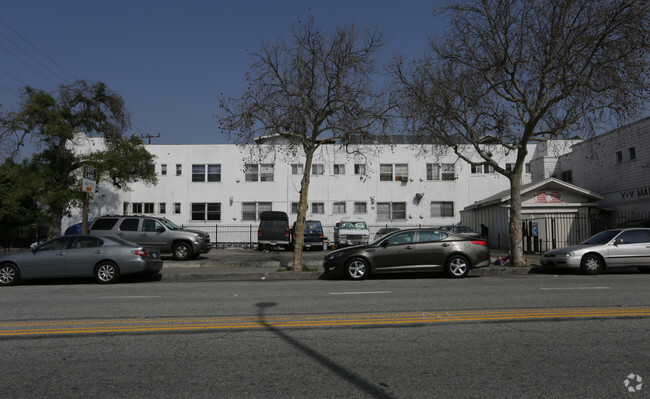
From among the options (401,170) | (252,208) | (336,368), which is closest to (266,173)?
(252,208)

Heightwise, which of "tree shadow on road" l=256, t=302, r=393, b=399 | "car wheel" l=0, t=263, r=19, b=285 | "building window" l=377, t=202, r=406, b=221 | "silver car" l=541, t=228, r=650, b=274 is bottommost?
"tree shadow on road" l=256, t=302, r=393, b=399

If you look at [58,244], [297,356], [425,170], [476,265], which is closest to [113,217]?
[58,244]

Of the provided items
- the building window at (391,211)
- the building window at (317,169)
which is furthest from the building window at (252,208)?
the building window at (391,211)

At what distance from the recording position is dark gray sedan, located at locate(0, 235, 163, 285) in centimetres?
1345

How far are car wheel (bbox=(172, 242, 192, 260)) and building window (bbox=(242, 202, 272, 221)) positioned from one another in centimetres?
1500

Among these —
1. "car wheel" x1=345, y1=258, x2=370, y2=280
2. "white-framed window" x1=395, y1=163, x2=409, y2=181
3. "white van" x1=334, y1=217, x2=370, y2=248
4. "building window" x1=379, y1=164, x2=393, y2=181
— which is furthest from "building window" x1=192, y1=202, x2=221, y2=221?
"car wheel" x1=345, y1=258, x2=370, y2=280

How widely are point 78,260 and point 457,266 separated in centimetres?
1086

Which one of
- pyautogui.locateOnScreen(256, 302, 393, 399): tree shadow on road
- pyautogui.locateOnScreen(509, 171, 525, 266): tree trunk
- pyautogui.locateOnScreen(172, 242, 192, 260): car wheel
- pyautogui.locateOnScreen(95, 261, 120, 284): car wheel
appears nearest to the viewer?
pyautogui.locateOnScreen(256, 302, 393, 399): tree shadow on road

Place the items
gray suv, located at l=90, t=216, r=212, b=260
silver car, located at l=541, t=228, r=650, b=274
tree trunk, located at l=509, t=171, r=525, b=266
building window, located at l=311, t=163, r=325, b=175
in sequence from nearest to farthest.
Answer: silver car, located at l=541, t=228, r=650, b=274 < tree trunk, located at l=509, t=171, r=525, b=266 < gray suv, located at l=90, t=216, r=212, b=260 < building window, located at l=311, t=163, r=325, b=175

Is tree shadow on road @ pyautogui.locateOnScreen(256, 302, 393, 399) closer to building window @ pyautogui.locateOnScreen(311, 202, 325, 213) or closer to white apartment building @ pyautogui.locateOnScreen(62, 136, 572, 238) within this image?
building window @ pyautogui.locateOnScreen(311, 202, 325, 213)

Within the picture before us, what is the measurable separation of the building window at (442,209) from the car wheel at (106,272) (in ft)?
85.3

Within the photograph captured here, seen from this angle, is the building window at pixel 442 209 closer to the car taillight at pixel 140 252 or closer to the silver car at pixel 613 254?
the silver car at pixel 613 254

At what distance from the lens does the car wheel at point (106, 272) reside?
44.7 ft

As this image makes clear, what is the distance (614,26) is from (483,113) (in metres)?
5.02
